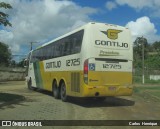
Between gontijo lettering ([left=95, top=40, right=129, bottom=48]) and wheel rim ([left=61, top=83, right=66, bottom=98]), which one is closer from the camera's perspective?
gontijo lettering ([left=95, top=40, right=129, bottom=48])

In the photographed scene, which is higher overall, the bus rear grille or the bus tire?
the bus rear grille

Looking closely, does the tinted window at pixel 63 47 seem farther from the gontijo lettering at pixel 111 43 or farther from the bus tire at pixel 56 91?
the bus tire at pixel 56 91

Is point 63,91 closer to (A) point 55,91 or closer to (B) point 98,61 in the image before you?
(A) point 55,91

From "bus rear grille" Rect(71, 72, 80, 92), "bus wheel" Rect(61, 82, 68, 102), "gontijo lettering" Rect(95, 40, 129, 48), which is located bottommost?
"bus wheel" Rect(61, 82, 68, 102)

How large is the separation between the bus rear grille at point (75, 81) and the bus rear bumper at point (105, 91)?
0.90 meters

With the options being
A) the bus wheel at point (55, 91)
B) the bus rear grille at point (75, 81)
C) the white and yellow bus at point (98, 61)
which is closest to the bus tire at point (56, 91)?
the bus wheel at point (55, 91)

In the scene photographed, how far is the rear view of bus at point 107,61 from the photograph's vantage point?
1762 centimetres

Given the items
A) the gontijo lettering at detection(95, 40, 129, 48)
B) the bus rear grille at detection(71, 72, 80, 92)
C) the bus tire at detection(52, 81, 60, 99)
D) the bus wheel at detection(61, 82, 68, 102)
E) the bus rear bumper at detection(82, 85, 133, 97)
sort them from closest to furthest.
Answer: the bus rear bumper at detection(82, 85, 133, 97)
the gontijo lettering at detection(95, 40, 129, 48)
the bus rear grille at detection(71, 72, 80, 92)
the bus wheel at detection(61, 82, 68, 102)
the bus tire at detection(52, 81, 60, 99)

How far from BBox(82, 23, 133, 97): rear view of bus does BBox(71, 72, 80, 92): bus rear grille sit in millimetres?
807

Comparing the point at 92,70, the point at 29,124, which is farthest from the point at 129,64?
the point at 29,124

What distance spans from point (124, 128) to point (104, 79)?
6.22 metres

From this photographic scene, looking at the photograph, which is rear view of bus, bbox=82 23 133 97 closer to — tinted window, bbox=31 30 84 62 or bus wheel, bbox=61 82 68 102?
tinted window, bbox=31 30 84 62

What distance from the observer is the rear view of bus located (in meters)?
17.6

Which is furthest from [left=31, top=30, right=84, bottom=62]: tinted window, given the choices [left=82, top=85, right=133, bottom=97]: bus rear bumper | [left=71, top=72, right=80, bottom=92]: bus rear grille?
[left=82, top=85, right=133, bottom=97]: bus rear bumper
